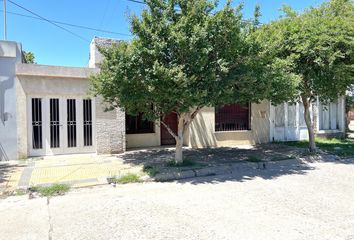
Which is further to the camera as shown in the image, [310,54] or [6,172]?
[310,54]

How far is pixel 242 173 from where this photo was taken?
28.5ft

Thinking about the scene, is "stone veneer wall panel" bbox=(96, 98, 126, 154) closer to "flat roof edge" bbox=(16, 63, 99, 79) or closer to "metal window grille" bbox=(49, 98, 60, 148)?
"flat roof edge" bbox=(16, 63, 99, 79)

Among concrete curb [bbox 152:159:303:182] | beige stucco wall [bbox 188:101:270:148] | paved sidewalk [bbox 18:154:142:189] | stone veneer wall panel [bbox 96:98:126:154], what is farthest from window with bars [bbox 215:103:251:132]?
paved sidewalk [bbox 18:154:142:189]

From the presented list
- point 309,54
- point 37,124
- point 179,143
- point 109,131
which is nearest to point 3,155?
point 37,124

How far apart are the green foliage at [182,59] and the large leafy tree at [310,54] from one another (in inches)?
42.5

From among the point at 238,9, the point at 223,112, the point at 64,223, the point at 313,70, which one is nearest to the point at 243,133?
the point at 223,112

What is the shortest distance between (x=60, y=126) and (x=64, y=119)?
30 centimetres

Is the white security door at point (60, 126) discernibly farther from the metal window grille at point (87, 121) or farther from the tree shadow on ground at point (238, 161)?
the tree shadow on ground at point (238, 161)

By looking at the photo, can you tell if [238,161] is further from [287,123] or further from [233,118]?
[287,123]

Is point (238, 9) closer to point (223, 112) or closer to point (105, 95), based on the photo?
point (105, 95)

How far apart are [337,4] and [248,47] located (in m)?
5.80

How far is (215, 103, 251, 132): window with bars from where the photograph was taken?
567 inches

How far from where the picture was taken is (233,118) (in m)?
14.8

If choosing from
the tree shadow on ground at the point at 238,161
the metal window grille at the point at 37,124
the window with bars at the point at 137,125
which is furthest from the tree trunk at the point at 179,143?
the metal window grille at the point at 37,124
